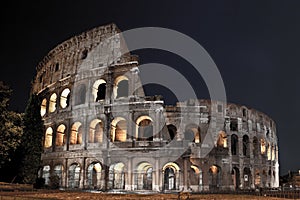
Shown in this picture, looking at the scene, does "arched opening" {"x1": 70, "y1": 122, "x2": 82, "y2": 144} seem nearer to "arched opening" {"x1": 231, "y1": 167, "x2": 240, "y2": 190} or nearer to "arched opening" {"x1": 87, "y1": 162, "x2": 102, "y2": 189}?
"arched opening" {"x1": 87, "y1": 162, "x2": 102, "y2": 189}

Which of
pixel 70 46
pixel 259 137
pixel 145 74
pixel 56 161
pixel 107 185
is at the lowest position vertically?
pixel 107 185

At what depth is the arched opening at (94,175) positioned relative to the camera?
86.1ft

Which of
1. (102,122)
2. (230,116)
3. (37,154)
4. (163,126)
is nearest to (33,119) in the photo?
(37,154)

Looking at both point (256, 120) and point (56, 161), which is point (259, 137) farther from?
point (56, 161)

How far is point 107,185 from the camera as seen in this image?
82.0ft

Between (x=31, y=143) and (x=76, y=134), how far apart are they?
14.2ft

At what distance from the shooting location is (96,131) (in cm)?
2827

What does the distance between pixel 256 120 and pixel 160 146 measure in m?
16.2

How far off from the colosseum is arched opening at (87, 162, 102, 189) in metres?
0.08

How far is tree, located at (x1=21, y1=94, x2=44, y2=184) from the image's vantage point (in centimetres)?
2758

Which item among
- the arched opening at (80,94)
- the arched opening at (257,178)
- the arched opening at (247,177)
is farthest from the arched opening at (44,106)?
the arched opening at (257,178)

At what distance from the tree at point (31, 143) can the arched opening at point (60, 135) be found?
1794 mm

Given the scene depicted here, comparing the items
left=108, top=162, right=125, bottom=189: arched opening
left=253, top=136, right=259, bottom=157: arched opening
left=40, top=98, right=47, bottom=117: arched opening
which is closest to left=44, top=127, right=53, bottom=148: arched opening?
left=40, top=98, right=47, bottom=117: arched opening

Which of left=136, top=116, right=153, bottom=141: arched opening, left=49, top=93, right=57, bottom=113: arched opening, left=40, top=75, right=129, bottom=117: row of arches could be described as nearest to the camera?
left=136, top=116, right=153, bottom=141: arched opening
